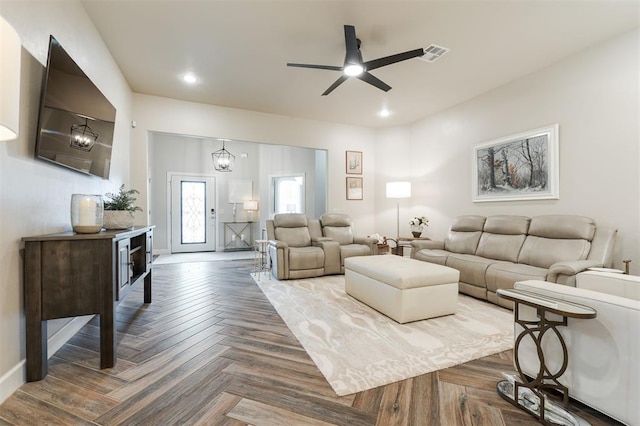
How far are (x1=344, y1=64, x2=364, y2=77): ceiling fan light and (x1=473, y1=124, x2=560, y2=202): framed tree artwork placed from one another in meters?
2.62

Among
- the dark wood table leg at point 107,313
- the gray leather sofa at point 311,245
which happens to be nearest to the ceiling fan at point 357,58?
the dark wood table leg at point 107,313

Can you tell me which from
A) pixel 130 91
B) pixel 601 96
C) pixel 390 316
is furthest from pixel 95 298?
pixel 601 96

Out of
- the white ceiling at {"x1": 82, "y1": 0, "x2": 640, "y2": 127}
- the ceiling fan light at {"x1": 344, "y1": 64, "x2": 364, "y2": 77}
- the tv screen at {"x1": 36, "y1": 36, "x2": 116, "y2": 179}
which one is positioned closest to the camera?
the tv screen at {"x1": 36, "y1": 36, "x2": 116, "y2": 179}

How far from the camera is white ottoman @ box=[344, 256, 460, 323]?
2.62 meters

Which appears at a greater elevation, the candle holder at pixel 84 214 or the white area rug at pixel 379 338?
the candle holder at pixel 84 214

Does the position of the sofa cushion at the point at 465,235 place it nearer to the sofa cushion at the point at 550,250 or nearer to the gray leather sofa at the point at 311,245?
the sofa cushion at the point at 550,250

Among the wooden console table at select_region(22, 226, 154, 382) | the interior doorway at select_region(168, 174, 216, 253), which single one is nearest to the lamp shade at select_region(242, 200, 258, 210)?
the interior doorway at select_region(168, 174, 216, 253)

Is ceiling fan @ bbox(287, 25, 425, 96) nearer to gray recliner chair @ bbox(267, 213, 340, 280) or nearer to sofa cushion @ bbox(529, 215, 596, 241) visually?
sofa cushion @ bbox(529, 215, 596, 241)

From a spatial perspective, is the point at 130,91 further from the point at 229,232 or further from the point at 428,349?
the point at 428,349

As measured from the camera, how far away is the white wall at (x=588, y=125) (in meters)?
2.85

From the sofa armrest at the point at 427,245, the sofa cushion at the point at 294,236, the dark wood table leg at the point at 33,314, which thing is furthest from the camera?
the sofa cushion at the point at 294,236

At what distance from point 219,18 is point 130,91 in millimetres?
2471

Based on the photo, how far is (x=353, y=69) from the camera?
279 centimetres

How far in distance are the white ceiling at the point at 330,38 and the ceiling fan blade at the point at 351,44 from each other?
0.86 feet
